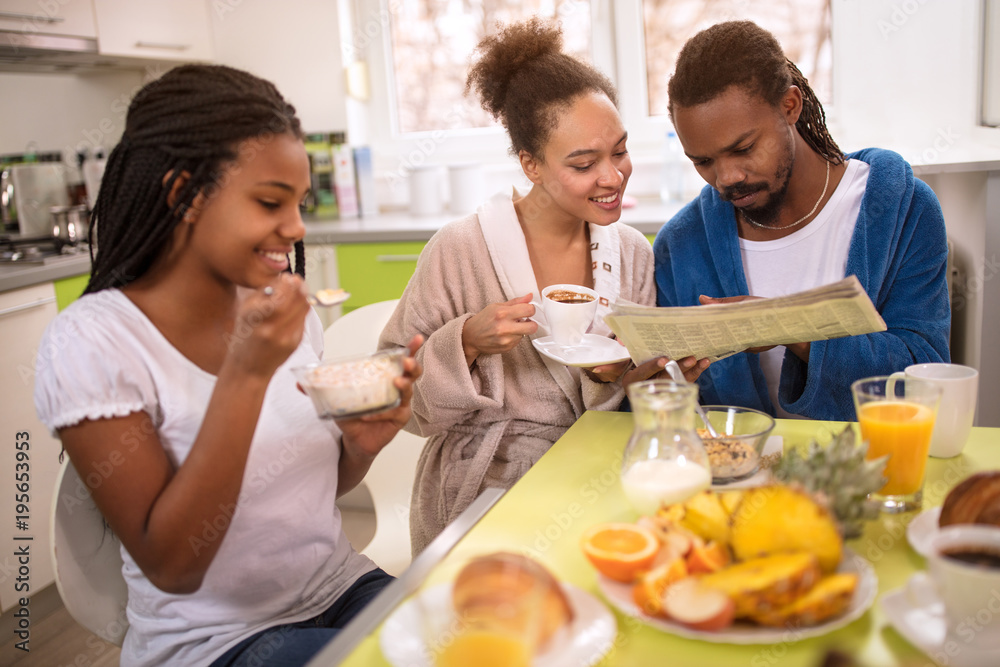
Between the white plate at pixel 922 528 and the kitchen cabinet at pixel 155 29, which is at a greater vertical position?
the kitchen cabinet at pixel 155 29

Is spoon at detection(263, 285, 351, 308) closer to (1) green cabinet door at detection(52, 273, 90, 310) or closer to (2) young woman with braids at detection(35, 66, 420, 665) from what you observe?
(1) green cabinet door at detection(52, 273, 90, 310)

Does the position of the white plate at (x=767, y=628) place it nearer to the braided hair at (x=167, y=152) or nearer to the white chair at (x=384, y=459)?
the braided hair at (x=167, y=152)

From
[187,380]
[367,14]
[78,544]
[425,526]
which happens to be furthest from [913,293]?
[367,14]

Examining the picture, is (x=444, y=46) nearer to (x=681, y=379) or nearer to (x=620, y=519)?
(x=681, y=379)

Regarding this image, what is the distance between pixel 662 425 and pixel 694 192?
7.78ft

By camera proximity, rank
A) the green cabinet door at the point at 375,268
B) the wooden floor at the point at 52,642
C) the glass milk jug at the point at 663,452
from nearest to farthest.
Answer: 1. the glass milk jug at the point at 663,452
2. the wooden floor at the point at 52,642
3. the green cabinet door at the point at 375,268

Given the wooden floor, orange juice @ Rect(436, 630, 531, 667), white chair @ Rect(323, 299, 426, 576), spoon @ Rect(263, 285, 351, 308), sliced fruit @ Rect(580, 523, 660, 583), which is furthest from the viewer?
spoon @ Rect(263, 285, 351, 308)

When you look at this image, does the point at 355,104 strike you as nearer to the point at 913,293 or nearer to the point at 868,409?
the point at 913,293

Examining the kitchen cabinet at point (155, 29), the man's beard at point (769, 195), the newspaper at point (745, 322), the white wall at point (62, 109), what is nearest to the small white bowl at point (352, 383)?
the newspaper at point (745, 322)

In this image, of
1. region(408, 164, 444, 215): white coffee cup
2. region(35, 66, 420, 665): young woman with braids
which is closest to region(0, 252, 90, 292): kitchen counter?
region(408, 164, 444, 215): white coffee cup

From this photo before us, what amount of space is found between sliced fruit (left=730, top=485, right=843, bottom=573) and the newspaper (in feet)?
1.21

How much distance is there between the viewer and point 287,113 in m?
1.14

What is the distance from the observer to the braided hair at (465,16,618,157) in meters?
1.64

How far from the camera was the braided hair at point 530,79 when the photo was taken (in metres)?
1.64
